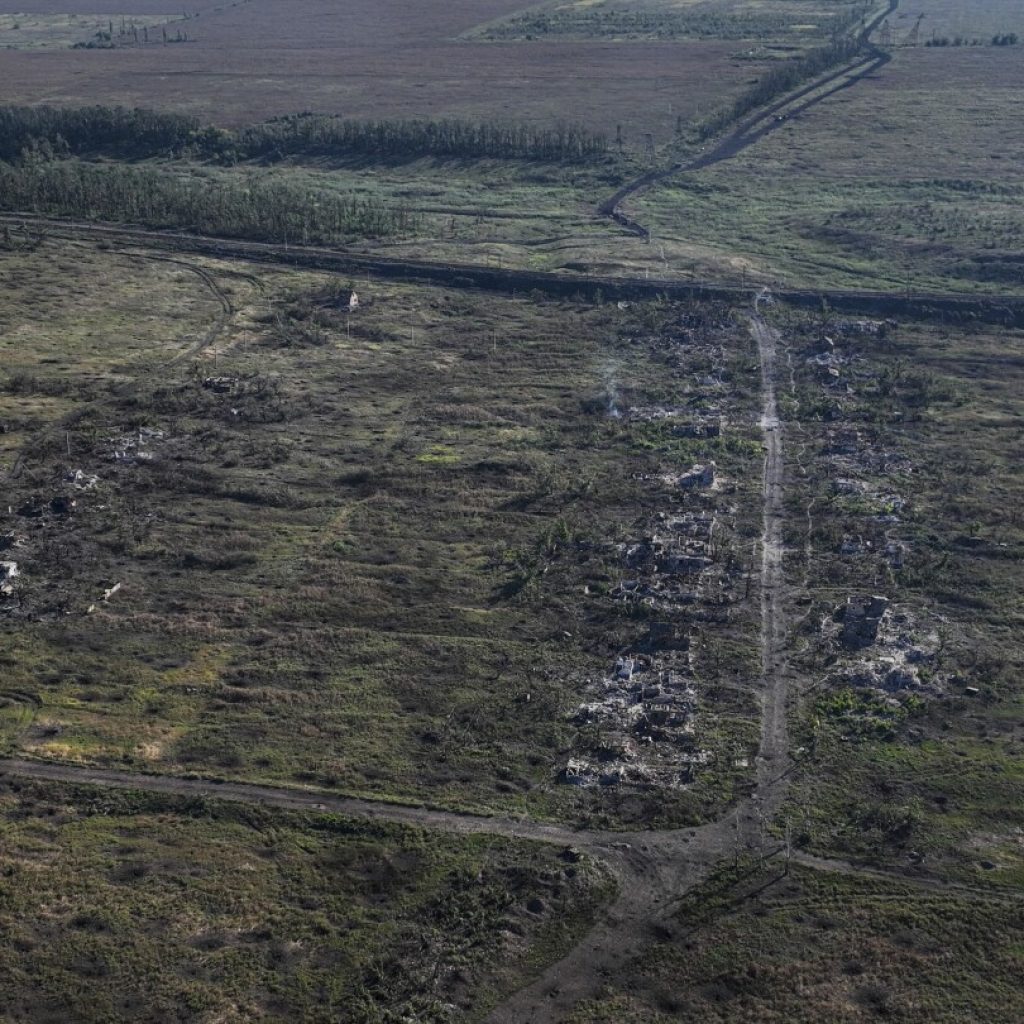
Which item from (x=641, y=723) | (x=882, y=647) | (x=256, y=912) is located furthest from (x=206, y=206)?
(x=256, y=912)

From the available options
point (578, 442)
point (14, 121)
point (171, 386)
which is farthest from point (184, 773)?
point (14, 121)

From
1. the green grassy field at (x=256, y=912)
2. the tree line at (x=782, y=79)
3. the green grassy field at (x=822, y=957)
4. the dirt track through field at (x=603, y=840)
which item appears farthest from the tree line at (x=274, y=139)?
the green grassy field at (x=822, y=957)

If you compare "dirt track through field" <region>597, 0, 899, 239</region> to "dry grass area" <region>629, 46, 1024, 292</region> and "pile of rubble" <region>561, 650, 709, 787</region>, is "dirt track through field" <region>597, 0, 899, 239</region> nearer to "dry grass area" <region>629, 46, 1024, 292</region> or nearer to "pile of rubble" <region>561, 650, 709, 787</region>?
"dry grass area" <region>629, 46, 1024, 292</region>

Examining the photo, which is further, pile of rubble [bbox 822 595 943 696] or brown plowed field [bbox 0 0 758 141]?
brown plowed field [bbox 0 0 758 141]

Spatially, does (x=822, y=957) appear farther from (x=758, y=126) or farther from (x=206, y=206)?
Answer: (x=758, y=126)

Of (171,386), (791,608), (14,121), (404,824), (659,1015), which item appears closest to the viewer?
(659,1015)

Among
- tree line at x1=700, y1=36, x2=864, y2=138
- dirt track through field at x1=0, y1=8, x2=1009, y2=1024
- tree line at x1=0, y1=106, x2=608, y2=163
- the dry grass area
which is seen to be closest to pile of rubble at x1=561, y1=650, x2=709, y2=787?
dirt track through field at x1=0, y1=8, x2=1009, y2=1024

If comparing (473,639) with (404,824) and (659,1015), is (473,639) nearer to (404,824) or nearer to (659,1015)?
(404,824)

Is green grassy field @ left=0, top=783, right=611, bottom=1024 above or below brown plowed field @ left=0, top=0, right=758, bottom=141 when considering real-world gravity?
below
